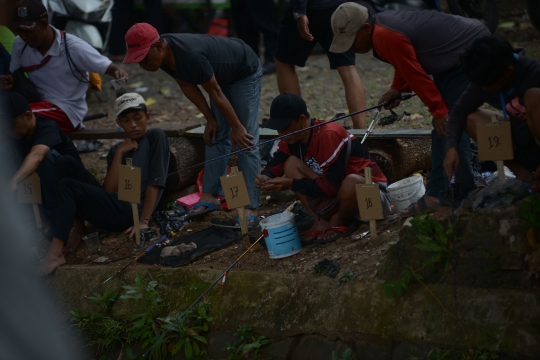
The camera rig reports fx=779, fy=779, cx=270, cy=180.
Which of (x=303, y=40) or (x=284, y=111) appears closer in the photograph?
(x=284, y=111)

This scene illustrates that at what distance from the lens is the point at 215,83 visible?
202 inches

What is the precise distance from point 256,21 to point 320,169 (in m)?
4.25

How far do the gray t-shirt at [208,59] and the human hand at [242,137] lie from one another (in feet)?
1.21

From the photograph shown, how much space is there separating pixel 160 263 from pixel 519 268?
2.26 meters

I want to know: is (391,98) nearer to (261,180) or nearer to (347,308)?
(261,180)

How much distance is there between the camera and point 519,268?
357cm

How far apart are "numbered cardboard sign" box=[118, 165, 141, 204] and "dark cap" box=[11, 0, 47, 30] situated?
1574mm

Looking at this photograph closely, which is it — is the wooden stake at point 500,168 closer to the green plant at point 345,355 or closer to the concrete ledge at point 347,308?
the concrete ledge at point 347,308

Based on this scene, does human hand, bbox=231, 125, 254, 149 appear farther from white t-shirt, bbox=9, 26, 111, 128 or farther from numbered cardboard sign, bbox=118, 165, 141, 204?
white t-shirt, bbox=9, 26, 111, 128

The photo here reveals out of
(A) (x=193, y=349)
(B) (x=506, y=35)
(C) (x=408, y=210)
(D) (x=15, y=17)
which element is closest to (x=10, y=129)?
(D) (x=15, y=17)

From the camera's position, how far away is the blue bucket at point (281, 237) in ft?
15.1

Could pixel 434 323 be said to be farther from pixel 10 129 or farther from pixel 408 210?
pixel 10 129

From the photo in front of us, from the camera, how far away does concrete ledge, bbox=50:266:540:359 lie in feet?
11.5

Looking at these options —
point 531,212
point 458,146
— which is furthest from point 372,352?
point 458,146
